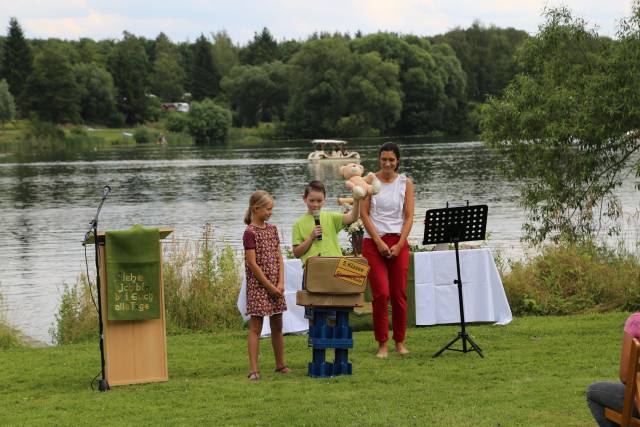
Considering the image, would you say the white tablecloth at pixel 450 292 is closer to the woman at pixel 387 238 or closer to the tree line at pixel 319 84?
the woman at pixel 387 238

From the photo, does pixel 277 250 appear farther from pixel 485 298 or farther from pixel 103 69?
pixel 103 69

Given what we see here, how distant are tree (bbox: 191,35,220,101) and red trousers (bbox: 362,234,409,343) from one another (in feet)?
533

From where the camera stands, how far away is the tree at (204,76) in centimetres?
17012

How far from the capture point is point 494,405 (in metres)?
7.43

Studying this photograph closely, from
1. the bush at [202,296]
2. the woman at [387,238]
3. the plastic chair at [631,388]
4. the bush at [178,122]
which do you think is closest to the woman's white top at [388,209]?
the woman at [387,238]

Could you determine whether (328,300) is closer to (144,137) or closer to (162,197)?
(162,197)

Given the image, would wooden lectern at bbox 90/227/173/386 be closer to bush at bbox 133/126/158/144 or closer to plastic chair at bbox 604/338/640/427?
plastic chair at bbox 604/338/640/427

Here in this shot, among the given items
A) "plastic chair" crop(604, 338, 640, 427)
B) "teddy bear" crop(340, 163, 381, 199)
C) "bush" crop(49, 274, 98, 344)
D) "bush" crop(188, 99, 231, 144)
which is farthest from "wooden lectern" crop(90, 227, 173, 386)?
"bush" crop(188, 99, 231, 144)

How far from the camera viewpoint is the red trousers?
9438 millimetres

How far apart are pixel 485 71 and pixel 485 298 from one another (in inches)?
5425

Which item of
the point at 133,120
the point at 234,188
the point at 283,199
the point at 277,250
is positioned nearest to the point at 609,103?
the point at 277,250

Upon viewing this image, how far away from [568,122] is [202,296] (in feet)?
37.7

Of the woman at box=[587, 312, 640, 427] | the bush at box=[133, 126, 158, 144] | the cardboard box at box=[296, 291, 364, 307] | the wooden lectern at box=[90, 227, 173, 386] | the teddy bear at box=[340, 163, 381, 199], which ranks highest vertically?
the teddy bear at box=[340, 163, 381, 199]

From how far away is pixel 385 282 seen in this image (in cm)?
947
